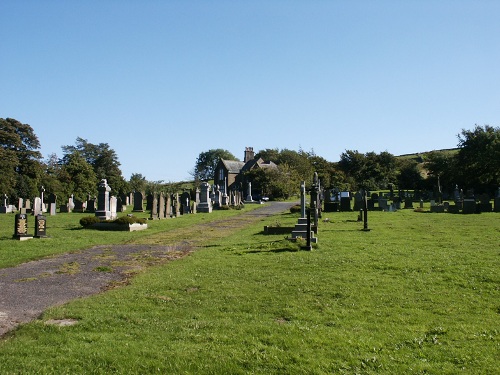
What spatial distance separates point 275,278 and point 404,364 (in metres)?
4.95

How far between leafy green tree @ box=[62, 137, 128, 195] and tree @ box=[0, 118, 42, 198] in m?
14.4

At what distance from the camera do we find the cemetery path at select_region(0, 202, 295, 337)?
7.66 metres

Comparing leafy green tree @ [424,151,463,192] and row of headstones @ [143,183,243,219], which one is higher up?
leafy green tree @ [424,151,463,192]

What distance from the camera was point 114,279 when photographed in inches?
404

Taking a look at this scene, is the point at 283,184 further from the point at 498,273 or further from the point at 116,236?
the point at 498,273

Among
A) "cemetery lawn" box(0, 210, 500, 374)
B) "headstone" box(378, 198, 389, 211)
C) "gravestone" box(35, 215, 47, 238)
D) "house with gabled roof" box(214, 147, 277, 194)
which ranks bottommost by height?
"cemetery lawn" box(0, 210, 500, 374)

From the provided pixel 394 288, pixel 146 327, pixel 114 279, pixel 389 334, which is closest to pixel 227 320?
pixel 146 327

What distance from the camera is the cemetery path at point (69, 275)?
7.66m

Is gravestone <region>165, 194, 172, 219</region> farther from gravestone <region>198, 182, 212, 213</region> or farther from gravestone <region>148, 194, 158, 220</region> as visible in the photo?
gravestone <region>198, 182, 212, 213</region>

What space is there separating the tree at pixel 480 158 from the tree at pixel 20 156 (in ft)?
177

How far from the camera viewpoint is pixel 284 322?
259 inches

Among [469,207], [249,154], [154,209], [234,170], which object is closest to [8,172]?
[154,209]

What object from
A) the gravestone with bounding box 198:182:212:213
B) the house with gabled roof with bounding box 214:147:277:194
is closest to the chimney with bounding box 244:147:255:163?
the house with gabled roof with bounding box 214:147:277:194

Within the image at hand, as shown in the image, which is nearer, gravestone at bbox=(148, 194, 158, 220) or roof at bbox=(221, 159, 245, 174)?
gravestone at bbox=(148, 194, 158, 220)
